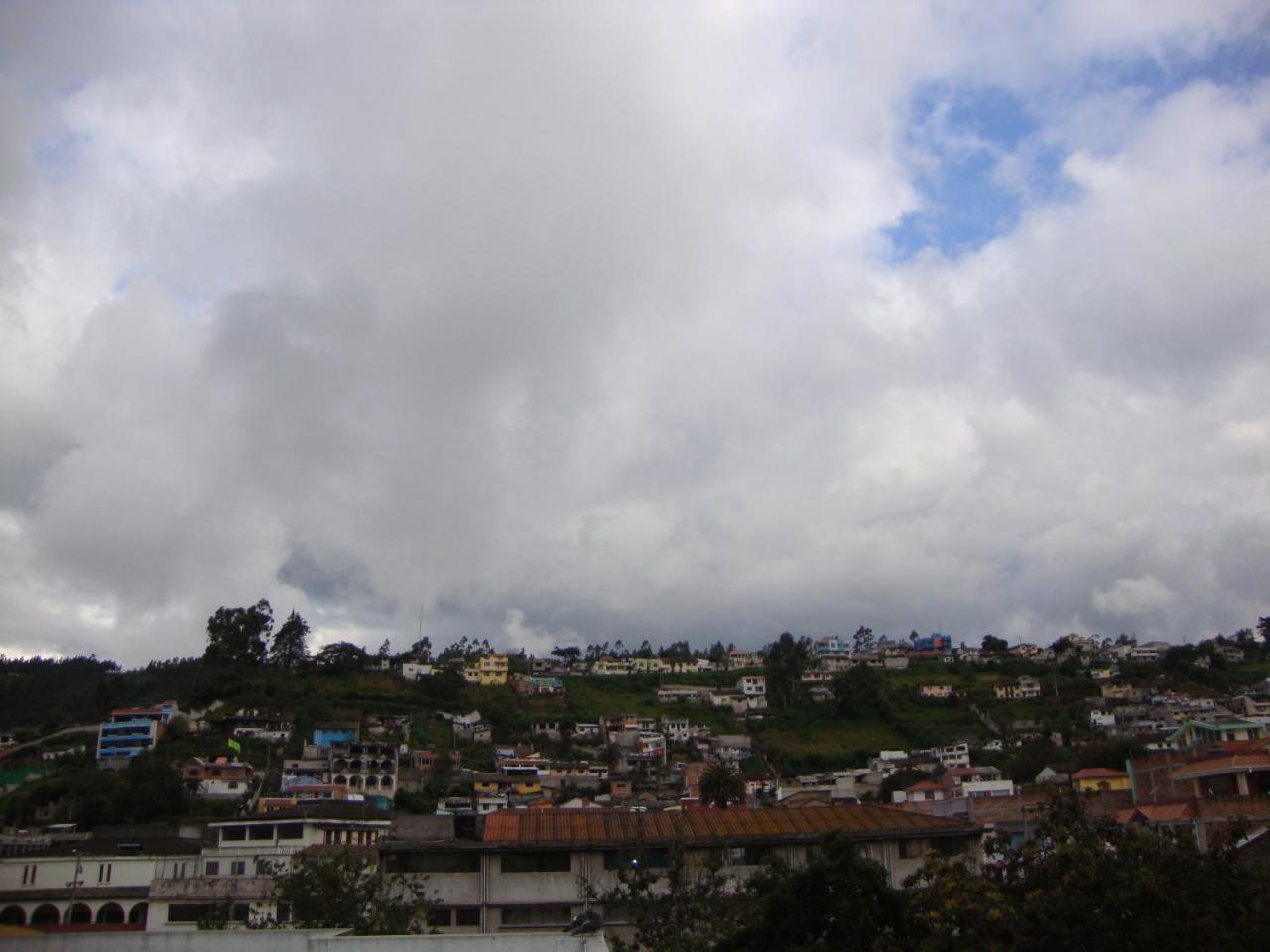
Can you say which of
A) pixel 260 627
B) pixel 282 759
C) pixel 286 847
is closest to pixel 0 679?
pixel 260 627

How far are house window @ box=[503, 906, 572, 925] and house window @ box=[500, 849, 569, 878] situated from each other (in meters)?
0.23

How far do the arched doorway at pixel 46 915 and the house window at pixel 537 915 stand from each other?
23.7 meters

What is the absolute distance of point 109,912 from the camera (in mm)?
45344

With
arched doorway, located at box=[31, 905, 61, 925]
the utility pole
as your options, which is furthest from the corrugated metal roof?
arched doorway, located at box=[31, 905, 61, 925]

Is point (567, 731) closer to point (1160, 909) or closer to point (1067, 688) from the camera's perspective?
point (1067, 688)

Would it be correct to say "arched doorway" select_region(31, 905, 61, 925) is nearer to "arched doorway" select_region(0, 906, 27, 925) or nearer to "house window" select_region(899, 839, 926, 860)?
"arched doorway" select_region(0, 906, 27, 925)

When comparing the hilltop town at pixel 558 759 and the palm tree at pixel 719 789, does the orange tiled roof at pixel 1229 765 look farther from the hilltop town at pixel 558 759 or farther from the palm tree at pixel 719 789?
the palm tree at pixel 719 789

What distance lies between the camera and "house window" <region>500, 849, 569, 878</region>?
35.0m

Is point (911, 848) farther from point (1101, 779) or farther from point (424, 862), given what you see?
point (1101, 779)

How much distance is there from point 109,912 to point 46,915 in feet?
9.31

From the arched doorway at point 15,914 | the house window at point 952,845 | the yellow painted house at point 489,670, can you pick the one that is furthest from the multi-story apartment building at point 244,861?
the yellow painted house at point 489,670

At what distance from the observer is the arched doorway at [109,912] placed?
45031mm

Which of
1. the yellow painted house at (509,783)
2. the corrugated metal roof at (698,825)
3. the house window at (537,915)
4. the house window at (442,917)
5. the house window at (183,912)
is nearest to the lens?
the house window at (442,917)

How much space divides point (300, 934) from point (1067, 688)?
123492 millimetres
